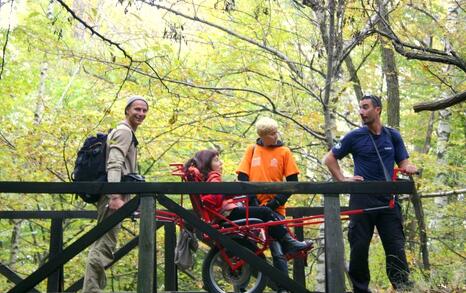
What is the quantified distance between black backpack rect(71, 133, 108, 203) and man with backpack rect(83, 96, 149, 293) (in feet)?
0.21

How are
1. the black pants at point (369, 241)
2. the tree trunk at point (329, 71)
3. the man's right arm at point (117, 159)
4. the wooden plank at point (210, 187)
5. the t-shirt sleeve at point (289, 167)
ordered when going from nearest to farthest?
the wooden plank at point (210, 187)
the man's right arm at point (117, 159)
the black pants at point (369, 241)
the t-shirt sleeve at point (289, 167)
the tree trunk at point (329, 71)

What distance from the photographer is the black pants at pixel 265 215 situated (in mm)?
4672

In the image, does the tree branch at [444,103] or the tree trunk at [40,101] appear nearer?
the tree branch at [444,103]

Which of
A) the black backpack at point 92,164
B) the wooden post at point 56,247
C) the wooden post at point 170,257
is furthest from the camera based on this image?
the wooden post at point 170,257

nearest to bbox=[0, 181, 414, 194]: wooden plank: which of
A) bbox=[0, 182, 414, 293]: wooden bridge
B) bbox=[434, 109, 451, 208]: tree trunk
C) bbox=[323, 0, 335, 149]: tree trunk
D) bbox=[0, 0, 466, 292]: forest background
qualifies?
bbox=[0, 182, 414, 293]: wooden bridge

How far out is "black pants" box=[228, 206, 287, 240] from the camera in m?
4.67

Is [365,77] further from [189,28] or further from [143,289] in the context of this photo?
[143,289]

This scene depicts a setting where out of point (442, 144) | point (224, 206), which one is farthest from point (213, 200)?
point (442, 144)

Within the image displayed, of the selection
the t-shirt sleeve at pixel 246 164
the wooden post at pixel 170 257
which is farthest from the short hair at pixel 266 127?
the wooden post at pixel 170 257

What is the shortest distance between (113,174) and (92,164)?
26 centimetres

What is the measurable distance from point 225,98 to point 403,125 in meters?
6.68

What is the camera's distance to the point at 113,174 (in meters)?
4.42

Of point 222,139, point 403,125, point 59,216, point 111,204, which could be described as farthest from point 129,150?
point 403,125

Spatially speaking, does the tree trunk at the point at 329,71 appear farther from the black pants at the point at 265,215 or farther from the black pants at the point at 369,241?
the black pants at the point at 265,215
